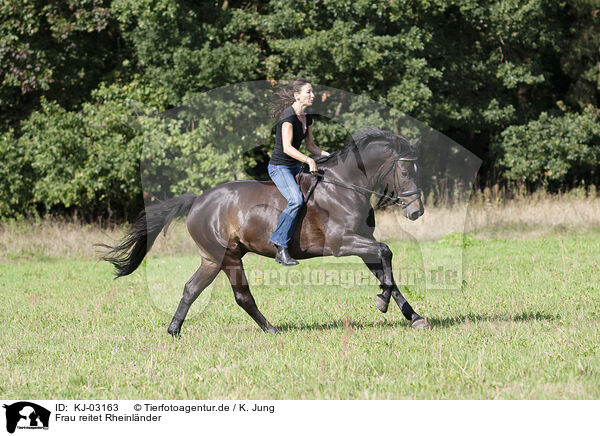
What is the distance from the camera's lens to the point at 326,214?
7672 millimetres

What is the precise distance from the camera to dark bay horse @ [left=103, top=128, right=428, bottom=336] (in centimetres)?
745

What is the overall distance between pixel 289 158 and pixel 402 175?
4.11 ft

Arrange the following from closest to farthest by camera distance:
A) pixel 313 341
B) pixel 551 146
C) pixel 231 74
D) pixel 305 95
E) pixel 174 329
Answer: pixel 313 341 → pixel 305 95 → pixel 174 329 → pixel 231 74 → pixel 551 146

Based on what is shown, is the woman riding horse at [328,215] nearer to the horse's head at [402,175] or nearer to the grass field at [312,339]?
the horse's head at [402,175]

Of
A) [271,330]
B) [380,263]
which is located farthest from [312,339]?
[380,263]

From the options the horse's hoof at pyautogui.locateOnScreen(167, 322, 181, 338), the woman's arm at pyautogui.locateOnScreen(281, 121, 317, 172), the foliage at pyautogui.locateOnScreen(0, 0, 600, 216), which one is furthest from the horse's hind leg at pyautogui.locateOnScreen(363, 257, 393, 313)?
the foliage at pyautogui.locateOnScreen(0, 0, 600, 216)

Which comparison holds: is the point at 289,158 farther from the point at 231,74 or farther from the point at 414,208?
the point at 231,74

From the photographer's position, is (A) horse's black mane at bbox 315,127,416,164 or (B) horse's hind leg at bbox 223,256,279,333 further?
(B) horse's hind leg at bbox 223,256,279,333

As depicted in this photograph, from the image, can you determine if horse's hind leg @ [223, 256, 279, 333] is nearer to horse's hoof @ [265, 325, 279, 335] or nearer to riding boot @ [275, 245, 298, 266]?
horse's hoof @ [265, 325, 279, 335]

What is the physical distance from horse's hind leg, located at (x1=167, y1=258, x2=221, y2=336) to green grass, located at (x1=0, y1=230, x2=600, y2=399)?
0.81 ft
